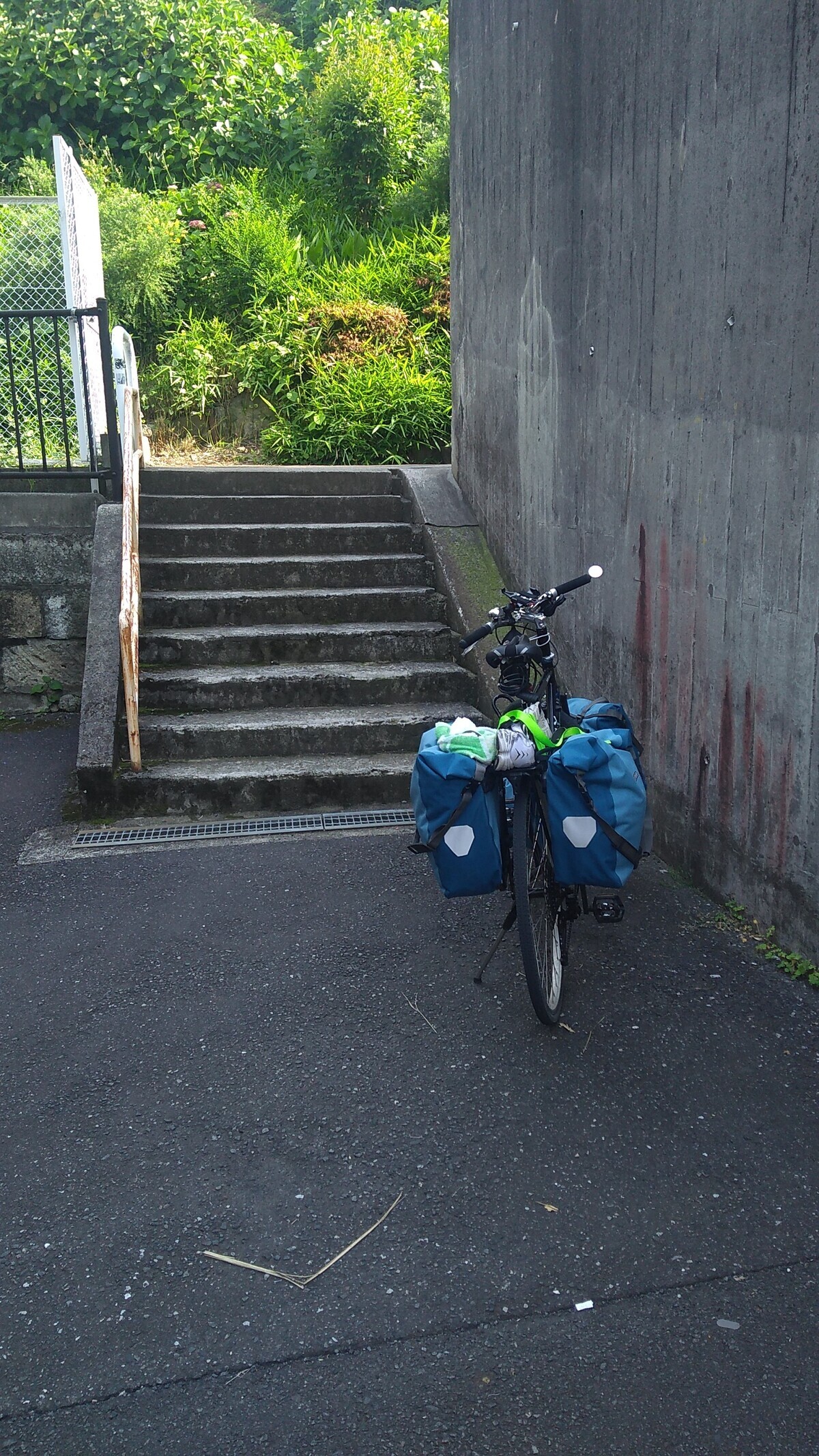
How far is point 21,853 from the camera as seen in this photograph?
16.7 feet

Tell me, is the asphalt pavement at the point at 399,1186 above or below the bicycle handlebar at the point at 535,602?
below

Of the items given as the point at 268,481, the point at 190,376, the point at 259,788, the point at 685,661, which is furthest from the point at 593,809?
the point at 190,376

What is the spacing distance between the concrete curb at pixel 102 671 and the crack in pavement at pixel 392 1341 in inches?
136

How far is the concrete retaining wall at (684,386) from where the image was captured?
11.8 feet

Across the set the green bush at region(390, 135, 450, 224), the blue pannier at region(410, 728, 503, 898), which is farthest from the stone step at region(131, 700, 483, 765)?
the green bush at region(390, 135, 450, 224)

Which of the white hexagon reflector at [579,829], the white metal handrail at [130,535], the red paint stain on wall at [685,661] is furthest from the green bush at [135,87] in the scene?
the white hexagon reflector at [579,829]

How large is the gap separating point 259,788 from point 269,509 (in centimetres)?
250

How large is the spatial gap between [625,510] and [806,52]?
6.02ft

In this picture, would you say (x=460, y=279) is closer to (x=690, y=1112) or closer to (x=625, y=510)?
(x=625, y=510)

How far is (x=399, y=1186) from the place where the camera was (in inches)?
111

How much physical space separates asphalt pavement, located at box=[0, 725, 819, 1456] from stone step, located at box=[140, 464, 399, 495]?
3742 millimetres

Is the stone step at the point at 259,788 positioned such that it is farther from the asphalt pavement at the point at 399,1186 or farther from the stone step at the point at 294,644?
the asphalt pavement at the point at 399,1186

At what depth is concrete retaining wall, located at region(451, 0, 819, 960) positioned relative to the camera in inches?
142

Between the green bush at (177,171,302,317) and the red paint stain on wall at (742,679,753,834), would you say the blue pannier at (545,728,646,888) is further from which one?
the green bush at (177,171,302,317)
